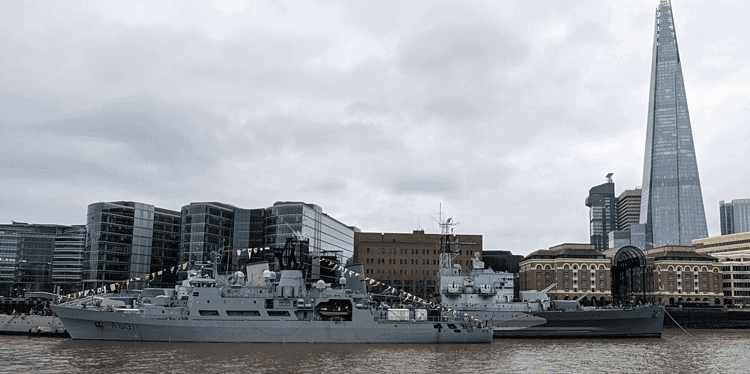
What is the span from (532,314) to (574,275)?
45738mm

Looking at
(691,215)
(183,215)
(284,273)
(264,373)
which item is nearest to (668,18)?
(691,215)

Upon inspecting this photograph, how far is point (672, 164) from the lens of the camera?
6004 inches

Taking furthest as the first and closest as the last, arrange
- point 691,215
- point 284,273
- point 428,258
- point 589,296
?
point 691,215 → point 428,258 → point 589,296 → point 284,273

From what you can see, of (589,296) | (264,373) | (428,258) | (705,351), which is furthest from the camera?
(428,258)

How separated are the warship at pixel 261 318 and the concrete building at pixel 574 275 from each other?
52.6 m

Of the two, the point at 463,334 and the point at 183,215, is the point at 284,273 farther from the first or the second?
the point at 183,215

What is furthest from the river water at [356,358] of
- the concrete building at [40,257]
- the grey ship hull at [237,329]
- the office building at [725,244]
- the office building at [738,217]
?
the office building at [738,217]

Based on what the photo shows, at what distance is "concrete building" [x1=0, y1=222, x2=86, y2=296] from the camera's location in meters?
87.3

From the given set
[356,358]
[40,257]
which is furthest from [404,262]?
[356,358]

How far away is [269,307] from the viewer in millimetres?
39375

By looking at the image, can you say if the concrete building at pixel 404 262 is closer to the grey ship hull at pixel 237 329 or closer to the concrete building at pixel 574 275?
the concrete building at pixel 574 275

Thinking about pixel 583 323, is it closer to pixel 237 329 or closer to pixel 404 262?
pixel 237 329

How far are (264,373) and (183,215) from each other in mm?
63756

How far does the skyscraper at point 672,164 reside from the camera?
15138 centimetres
